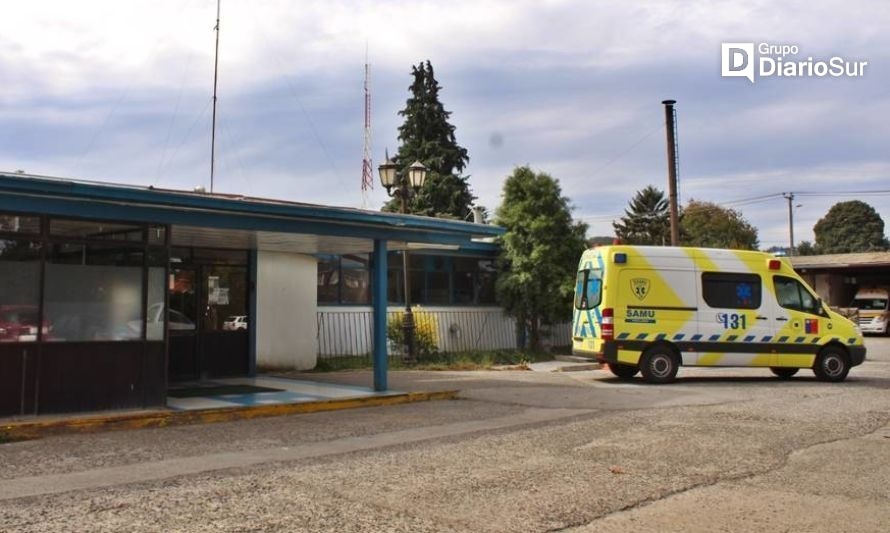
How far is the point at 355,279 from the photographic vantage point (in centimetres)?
2227

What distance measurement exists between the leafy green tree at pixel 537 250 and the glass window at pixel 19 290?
15.4 meters

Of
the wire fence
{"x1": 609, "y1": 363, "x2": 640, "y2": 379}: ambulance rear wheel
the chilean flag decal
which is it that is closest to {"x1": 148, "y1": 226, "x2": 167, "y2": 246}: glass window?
{"x1": 609, "y1": 363, "x2": 640, "y2": 379}: ambulance rear wheel

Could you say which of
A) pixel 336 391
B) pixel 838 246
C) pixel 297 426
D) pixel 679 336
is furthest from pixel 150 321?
pixel 838 246

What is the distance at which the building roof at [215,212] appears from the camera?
903 cm

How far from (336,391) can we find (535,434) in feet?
15.3

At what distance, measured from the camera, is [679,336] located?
51.3 ft

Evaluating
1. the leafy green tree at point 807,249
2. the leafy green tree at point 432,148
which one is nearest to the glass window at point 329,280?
the leafy green tree at point 432,148

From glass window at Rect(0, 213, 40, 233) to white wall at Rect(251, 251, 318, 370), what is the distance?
20.2ft

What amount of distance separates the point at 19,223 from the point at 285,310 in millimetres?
7412

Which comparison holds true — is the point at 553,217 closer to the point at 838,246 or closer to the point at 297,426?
the point at 297,426

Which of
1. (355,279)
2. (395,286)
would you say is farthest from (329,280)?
(395,286)

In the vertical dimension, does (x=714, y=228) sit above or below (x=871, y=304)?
above

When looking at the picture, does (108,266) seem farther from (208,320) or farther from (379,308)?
(208,320)

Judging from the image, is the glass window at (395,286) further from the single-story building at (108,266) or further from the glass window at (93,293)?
the glass window at (93,293)
